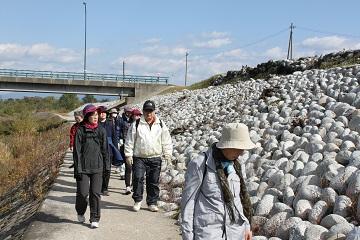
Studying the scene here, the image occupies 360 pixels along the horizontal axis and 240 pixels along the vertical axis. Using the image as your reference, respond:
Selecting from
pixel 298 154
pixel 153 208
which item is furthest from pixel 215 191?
pixel 298 154

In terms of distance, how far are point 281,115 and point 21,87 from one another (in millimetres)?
39593

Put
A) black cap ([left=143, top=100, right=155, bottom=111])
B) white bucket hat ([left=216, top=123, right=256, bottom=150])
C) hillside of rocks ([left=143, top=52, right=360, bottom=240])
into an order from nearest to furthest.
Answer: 1. white bucket hat ([left=216, top=123, right=256, bottom=150])
2. hillside of rocks ([left=143, top=52, right=360, bottom=240])
3. black cap ([left=143, top=100, right=155, bottom=111])

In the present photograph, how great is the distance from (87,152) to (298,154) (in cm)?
336

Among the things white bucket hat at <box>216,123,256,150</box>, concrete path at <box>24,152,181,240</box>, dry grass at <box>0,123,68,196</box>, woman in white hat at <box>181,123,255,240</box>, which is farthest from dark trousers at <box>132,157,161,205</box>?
white bucket hat at <box>216,123,256,150</box>

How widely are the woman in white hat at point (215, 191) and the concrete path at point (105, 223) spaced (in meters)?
3.05

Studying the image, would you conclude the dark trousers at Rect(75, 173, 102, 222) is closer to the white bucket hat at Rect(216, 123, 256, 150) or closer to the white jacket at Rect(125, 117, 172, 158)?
the white jacket at Rect(125, 117, 172, 158)

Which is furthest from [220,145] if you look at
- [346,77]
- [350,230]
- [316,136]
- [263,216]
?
[346,77]

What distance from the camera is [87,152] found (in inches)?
257

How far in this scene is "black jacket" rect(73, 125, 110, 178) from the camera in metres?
6.47

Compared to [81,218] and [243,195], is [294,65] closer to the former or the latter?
[81,218]

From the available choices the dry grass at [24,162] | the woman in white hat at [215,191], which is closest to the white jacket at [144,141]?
the dry grass at [24,162]

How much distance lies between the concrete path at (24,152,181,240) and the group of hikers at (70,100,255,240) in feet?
0.67

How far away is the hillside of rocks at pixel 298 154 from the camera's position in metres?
5.46

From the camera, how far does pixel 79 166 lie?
21.2 feet
